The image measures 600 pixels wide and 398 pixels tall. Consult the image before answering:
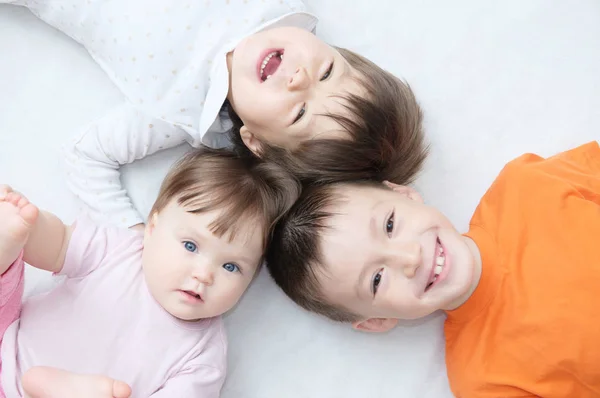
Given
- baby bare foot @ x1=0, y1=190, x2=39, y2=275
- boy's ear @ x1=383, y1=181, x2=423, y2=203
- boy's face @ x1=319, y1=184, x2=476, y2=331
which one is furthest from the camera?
boy's ear @ x1=383, y1=181, x2=423, y2=203

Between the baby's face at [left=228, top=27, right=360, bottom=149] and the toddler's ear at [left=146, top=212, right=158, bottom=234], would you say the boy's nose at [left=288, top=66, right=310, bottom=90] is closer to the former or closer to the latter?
the baby's face at [left=228, top=27, right=360, bottom=149]

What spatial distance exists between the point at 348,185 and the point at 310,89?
0.60 feet

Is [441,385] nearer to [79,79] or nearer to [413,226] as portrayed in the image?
[413,226]

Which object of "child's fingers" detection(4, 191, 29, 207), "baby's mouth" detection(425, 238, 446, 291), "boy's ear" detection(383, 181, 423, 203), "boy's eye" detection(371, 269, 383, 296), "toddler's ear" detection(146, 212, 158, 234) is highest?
"boy's ear" detection(383, 181, 423, 203)

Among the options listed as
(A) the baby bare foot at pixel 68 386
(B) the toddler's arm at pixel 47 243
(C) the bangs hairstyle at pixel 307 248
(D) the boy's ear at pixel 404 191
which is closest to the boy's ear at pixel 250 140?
(C) the bangs hairstyle at pixel 307 248

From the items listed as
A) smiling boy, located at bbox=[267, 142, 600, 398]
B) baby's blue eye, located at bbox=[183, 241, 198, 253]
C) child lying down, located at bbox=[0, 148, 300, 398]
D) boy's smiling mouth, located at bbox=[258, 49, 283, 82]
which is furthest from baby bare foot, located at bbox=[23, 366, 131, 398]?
boy's smiling mouth, located at bbox=[258, 49, 283, 82]

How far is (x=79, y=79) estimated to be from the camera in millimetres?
1281

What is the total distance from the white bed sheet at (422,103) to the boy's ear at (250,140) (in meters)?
0.17

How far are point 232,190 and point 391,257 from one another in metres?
0.29

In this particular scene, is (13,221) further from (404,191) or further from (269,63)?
(404,191)

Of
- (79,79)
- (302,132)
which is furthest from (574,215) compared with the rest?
(79,79)

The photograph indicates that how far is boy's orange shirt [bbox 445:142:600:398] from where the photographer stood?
1.08m

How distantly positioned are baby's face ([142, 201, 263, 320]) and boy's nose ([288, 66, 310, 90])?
0.25m

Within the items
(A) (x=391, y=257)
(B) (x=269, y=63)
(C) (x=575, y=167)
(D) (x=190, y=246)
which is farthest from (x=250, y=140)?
(C) (x=575, y=167)
